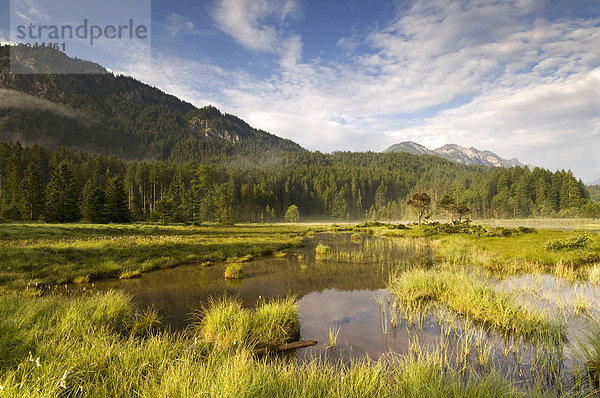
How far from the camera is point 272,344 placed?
337 inches

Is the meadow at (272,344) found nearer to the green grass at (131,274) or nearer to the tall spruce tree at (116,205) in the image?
the green grass at (131,274)

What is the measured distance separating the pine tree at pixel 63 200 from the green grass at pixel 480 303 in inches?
2651

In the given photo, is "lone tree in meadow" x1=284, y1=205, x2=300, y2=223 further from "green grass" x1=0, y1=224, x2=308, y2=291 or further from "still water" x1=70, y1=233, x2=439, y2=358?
"still water" x1=70, y1=233, x2=439, y2=358

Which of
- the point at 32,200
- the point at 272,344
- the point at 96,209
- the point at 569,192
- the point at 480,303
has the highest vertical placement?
the point at 569,192

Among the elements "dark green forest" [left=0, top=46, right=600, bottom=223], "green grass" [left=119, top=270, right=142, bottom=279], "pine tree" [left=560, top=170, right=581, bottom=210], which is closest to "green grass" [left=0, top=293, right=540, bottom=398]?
"green grass" [left=119, top=270, right=142, bottom=279]

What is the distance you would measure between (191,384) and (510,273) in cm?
2085

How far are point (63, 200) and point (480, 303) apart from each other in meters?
72.2

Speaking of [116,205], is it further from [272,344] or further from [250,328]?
[272,344]

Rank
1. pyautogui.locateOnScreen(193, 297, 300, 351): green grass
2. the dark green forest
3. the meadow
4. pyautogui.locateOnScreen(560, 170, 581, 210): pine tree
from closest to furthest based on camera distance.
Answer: the meadow → pyautogui.locateOnScreen(193, 297, 300, 351): green grass → the dark green forest → pyautogui.locateOnScreen(560, 170, 581, 210): pine tree

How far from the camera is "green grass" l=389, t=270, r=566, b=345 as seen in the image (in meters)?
8.60

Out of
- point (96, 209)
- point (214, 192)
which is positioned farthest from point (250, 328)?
point (214, 192)

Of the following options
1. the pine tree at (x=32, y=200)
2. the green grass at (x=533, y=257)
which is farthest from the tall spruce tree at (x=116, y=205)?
the green grass at (x=533, y=257)

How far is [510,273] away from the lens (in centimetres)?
1788

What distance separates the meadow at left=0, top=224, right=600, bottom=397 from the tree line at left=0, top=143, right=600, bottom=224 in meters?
44.9
